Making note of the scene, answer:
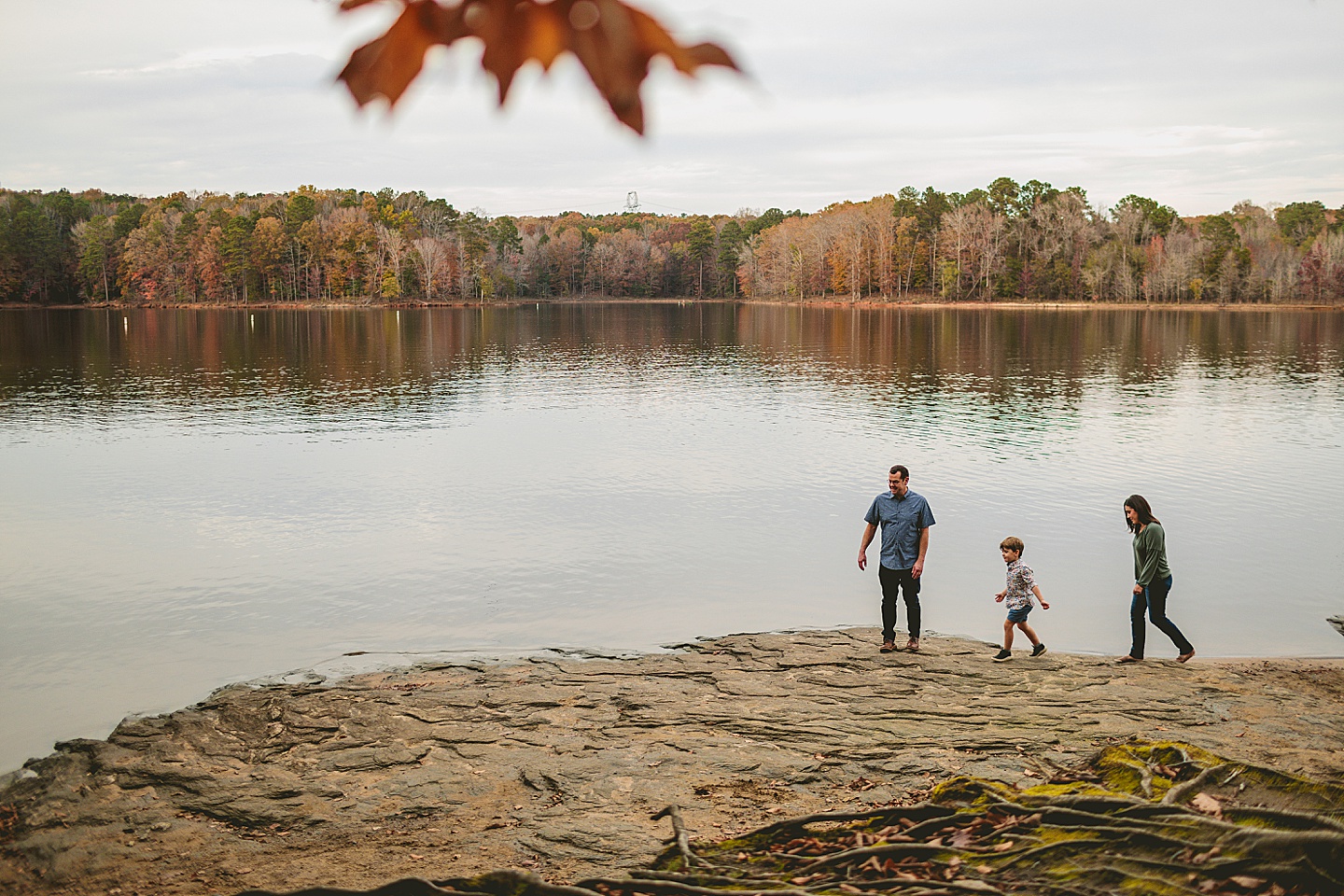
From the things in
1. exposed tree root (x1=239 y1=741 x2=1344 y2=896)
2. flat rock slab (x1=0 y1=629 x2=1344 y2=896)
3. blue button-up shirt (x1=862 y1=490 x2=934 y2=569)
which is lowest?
flat rock slab (x1=0 y1=629 x2=1344 y2=896)

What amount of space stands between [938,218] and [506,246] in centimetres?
8588

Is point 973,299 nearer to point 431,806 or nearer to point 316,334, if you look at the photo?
point 316,334

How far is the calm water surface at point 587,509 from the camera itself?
1502cm

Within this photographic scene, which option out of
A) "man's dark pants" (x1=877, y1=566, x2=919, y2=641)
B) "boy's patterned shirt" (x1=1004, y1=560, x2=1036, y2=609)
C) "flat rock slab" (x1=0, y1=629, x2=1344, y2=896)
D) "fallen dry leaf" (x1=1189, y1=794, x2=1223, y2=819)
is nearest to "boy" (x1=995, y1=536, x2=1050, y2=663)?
"boy's patterned shirt" (x1=1004, y1=560, x2=1036, y2=609)

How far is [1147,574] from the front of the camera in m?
12.1

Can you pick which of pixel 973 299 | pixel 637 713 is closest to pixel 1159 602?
pixel 637 713

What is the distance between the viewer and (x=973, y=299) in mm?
150625

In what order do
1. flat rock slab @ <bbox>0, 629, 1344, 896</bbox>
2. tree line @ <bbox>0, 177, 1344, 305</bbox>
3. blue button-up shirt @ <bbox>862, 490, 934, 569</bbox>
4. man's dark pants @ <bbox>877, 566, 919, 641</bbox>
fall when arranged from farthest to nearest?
tree line @ <bbox>0, 177, 1344, 305</bbox>, man's dark pants @ <bbox>877, 566, 919, 641</bbox>, blue button-up shirt @ <bbox>862, 490, 934, 569</bbox>, flat rock slab @ <bbox>0, 629, 1344, 896</bbox>

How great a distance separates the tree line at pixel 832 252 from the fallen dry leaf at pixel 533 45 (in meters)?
149

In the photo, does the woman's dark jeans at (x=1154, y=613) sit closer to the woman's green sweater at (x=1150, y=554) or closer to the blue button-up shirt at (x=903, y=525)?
the woman's green sweater at (x=1150, y=554)

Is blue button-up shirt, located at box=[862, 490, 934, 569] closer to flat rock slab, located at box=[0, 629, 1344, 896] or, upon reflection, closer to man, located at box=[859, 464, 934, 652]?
man, located at box=[859, 464, 934, 652]

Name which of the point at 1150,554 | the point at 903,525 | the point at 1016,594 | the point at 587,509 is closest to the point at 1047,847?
the point at 903,525

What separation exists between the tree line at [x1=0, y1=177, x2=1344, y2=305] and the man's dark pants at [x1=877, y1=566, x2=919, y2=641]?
454 ft

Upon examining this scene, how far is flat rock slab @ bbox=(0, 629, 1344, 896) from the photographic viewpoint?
23.9ft
